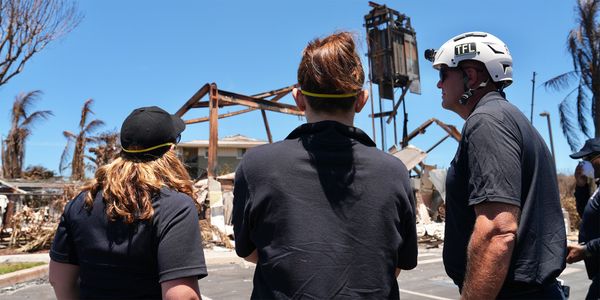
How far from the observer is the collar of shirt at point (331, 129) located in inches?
78.1

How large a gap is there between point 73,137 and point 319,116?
31152 millimetres

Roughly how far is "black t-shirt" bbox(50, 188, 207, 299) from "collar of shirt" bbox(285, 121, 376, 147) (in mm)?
545

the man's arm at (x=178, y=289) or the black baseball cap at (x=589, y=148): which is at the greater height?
the black baseball cap at (x=589, y=148)

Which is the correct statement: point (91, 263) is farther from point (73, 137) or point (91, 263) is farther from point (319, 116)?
point (73, 137)

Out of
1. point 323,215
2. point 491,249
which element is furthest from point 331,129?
point 491,249

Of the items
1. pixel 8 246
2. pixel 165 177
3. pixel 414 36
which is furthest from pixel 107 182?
pixel 414 36

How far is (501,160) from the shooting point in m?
2.05

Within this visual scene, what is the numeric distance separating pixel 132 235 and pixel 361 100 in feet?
3.44

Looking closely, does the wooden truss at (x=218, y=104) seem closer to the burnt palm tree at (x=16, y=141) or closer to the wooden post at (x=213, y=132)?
the wooden post at (x=213, y=132)

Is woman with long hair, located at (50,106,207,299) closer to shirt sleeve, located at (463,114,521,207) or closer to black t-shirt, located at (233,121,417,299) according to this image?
black t-shirt, located at (233,121,417,299)

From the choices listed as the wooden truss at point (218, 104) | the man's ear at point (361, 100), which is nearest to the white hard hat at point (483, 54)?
Result: the man's ear at point (361, 100)

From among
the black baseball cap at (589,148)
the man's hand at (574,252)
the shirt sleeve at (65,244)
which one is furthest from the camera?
the black baseball cap at (589,148)

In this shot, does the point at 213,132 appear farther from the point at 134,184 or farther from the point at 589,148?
Answer: the point at 134,184

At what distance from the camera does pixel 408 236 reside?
6.72ft
